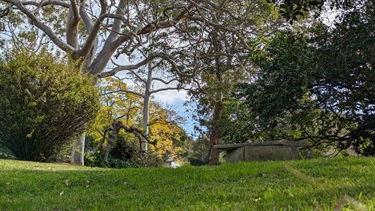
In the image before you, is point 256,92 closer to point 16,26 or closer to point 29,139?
point 29,139

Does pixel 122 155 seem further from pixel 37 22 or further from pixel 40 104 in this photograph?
pixel 37 22

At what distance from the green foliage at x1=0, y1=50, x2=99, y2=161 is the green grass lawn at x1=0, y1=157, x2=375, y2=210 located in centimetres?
395

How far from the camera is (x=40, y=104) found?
9.13m

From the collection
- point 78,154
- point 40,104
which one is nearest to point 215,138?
point 78,154

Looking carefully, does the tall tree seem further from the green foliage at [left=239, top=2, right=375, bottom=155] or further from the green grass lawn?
the green grass lawn

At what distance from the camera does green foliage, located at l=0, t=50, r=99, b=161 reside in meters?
8.98

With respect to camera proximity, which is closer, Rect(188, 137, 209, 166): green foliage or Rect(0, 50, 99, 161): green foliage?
Rect(0, 50, 99, 161): green foliage

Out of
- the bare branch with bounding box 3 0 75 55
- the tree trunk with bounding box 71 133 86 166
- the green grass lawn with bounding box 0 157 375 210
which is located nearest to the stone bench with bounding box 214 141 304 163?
the green grass lawn with bounding box 0 157 375 210

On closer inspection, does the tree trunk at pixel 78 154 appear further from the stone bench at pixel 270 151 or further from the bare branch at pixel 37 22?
the stone bench at pixel 270 151

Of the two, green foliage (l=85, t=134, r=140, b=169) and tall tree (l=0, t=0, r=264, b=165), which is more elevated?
tall tree (l=0, t=0, r=264, b=165)

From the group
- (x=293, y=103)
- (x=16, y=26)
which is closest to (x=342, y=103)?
(x=293, y=103)

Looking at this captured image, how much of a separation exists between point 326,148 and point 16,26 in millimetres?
14090

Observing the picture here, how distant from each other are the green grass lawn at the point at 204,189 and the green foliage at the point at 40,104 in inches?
156

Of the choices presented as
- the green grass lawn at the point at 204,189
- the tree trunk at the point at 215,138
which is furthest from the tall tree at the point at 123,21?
the green grass lawn at the point at 204,189
